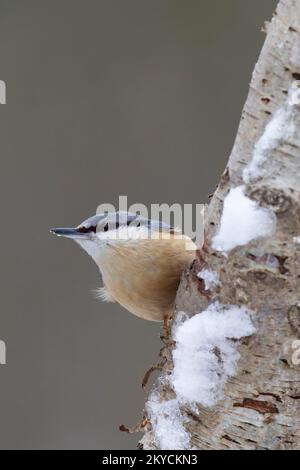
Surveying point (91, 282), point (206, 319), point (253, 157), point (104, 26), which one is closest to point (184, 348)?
point (206, 319)

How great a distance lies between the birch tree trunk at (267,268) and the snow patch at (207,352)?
15 mm

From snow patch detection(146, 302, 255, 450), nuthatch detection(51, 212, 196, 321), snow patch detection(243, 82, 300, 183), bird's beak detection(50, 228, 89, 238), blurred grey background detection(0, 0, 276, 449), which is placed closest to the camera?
snow patch detection(243, 82, 300, 183)

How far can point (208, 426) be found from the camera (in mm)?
1346

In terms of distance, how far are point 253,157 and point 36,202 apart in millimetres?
2533

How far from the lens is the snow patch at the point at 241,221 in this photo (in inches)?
47.5

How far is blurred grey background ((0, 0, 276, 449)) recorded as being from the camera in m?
3.59

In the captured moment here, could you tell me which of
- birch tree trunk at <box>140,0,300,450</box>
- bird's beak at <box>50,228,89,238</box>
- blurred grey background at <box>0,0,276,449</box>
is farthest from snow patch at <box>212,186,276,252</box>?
blurred grey background at <box>0,0,276,449</box>

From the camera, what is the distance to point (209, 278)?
51.1 inches

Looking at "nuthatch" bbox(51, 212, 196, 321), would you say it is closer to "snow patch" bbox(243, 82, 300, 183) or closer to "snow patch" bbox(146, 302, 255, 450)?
"snow patch" bbox(146, 302, 255, 450)

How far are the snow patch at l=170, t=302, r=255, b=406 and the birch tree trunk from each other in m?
0.01

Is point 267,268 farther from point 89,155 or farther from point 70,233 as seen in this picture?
point 89,155

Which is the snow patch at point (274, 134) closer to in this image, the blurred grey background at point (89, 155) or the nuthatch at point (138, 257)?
the nuthatch at point (138, 257)

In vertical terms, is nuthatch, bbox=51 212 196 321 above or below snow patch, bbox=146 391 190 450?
above

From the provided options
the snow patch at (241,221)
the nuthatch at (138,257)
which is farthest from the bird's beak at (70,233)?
the snow patch at (241,221)
